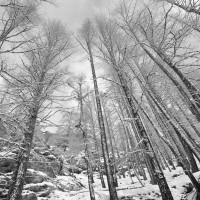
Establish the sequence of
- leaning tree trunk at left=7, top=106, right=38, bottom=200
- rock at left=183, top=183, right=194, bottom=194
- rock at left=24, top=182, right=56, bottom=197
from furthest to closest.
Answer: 1. rock at left=24, top=182, right=56, bottom=197
2. rock at left=183, top=183, right=194, bottom=194
3. leaning tree trunk at left=7, top=106, right=38, bottom=200

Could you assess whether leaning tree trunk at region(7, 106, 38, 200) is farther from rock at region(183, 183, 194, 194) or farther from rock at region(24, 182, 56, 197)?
rock at region(183, 183, 194, 194)

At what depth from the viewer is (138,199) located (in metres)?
7.28

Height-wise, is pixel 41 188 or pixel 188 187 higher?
pixel 41 188

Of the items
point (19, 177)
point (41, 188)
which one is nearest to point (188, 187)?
point (19, 177)

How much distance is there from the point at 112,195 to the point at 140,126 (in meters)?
4.06

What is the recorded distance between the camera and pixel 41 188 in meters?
11.1

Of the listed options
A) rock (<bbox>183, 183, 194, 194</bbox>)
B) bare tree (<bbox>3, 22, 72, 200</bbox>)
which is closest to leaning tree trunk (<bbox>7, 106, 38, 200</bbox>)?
bare tree (<bbox>3, 22, 72, 200</bbox>)

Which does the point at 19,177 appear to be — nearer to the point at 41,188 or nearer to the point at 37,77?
the point at 37,77

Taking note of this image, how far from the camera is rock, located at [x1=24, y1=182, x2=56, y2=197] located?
10578 mm

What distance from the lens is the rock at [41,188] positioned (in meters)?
10.6

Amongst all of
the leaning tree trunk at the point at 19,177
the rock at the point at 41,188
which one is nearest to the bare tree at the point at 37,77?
the leaning tree trunk at the point at 19,177

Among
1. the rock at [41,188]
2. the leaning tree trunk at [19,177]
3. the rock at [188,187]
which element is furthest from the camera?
the rock at [41,188]

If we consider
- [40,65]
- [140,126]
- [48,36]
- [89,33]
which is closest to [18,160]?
[40,65]

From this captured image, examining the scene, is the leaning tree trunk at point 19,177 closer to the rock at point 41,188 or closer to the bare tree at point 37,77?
the bare tree at point 37,77
